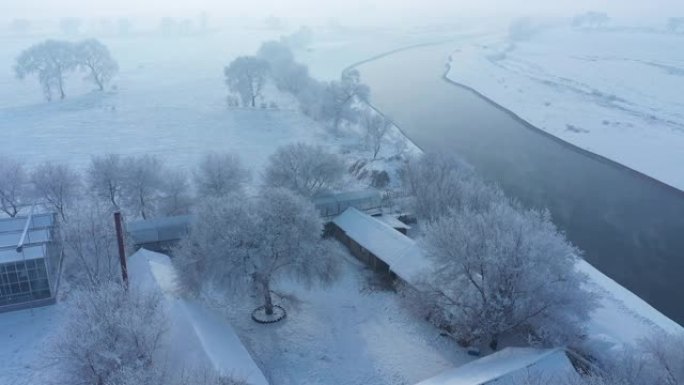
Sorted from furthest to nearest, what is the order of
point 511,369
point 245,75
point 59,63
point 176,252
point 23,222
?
point 59,63 → point 245,75 → point 23,222 → point 176,252 → point 511,369

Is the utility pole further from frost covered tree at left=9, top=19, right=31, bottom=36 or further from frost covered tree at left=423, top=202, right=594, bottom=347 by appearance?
frost covered tree at left=9, top=19, right=31, bottom=36

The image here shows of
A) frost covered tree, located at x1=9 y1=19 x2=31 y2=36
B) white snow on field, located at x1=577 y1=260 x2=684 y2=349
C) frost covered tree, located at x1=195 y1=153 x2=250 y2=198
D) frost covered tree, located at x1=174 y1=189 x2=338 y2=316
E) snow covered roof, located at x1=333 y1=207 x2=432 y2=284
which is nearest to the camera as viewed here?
white snow on field, located at x1=577 y1=260 x2=684 y2=349

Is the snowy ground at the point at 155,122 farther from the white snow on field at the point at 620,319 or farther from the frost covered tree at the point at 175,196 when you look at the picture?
the white snow on field at the point at 620,319

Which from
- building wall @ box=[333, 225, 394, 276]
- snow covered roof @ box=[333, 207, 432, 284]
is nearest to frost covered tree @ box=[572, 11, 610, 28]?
snow covered roof @ box=[333, 207, 432, 284]

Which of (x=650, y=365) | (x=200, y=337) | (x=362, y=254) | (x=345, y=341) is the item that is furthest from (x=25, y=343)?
(x=650, y=365)

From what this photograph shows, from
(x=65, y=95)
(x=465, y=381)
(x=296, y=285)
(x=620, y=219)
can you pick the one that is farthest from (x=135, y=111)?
(x=465, y=381)

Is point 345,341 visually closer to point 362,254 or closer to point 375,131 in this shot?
point 362,254

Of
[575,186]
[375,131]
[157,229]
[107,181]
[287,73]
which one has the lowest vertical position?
[575,186]

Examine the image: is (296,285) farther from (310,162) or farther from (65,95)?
(65,95)
